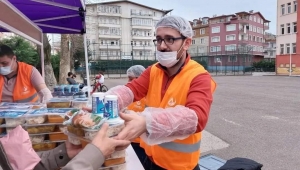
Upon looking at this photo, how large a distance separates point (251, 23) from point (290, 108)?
56651mm

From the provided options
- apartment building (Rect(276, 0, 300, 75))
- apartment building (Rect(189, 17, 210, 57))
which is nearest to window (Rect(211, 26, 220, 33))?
apartment building (Rect(189, 17, 210, 57))

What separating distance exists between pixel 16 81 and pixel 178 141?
8.02ft

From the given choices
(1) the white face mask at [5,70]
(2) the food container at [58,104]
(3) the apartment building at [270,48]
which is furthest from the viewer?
(3) the apartment building at [270,48]

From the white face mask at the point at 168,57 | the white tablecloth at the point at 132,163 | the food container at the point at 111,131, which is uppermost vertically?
the white face mask at the point at 168,57

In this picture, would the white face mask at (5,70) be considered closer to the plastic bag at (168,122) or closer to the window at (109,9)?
the plastic bag at (168,122)

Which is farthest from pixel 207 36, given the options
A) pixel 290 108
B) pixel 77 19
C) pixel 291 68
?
pixel 77 19

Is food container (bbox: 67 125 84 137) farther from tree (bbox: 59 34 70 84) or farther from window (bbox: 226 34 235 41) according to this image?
window (bbox: 226 34 235 41)

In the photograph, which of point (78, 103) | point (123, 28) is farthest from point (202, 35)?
point (78, 103)

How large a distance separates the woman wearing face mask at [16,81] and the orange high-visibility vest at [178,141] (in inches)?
74.3

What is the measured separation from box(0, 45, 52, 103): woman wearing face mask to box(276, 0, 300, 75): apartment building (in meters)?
36.9

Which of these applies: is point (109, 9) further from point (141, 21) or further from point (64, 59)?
point (64, 59)

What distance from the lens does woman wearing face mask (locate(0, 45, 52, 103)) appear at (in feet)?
10.5

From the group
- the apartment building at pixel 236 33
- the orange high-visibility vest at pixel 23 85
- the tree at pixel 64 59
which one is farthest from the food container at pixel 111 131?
the apartment building at pixel 236 33

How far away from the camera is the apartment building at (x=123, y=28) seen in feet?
195
